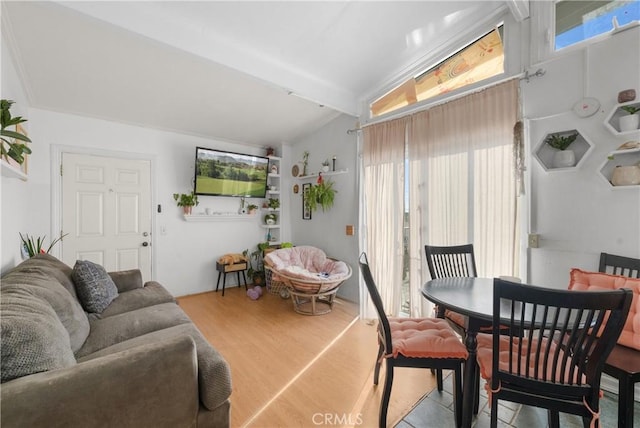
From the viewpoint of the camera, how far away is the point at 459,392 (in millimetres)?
1543

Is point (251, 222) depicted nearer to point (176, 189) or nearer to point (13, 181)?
point (176, 189)

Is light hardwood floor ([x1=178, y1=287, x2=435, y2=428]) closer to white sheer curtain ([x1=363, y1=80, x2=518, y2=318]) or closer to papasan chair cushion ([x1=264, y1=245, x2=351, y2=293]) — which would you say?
papasan chair cushion ([x1=264, y1=245, x2=351, y2=293])

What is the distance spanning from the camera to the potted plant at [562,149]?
1963 millimetres

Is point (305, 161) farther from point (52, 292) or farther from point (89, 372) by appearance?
point (89, 372)

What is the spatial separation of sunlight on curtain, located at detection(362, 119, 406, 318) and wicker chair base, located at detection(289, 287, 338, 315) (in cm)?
52

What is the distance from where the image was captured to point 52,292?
1.58 metres

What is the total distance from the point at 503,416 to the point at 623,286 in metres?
1.07

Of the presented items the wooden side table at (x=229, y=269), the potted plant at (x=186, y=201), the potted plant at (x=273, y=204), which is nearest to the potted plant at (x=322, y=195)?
the potted plant at (x=273, y=204)

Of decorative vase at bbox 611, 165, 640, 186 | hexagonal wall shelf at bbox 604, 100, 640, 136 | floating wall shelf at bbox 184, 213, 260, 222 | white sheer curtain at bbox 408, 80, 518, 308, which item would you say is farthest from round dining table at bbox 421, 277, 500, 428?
floating wall shelf at bbox 184, 213, 260, 222

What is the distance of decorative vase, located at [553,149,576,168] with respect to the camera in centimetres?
196

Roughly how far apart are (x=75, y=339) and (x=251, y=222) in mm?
3243

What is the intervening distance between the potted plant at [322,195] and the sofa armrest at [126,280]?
243 cm

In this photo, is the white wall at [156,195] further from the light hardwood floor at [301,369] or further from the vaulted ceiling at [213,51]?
the light hardwood floor at [301,369]

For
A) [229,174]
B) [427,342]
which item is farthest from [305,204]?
[427,342]
